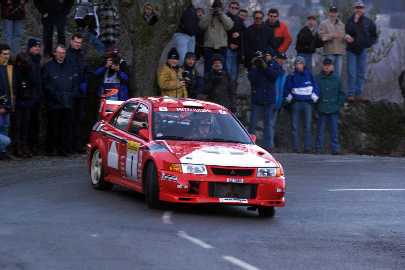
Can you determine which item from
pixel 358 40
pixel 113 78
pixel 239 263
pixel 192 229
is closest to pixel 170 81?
pixel 113 78

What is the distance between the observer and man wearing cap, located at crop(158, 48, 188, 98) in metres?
23.4

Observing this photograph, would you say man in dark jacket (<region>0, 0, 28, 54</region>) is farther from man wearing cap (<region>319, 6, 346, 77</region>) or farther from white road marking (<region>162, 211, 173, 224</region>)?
white road marking (<region>162, 211, 173, 224</region>)

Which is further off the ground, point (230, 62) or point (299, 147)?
point (230, 62)

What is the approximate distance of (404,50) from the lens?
124 ft

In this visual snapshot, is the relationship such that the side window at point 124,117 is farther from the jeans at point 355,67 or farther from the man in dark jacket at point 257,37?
the jeans at point 355,67

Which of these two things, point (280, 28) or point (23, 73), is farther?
point (280, 28)

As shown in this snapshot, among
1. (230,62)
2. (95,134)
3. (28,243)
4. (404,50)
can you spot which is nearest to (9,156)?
(95,134)

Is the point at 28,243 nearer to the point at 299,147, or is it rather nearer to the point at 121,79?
the point at 121,79

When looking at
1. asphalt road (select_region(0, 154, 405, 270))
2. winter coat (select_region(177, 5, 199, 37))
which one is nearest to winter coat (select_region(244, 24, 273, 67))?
winter coat (select_region(177, 5, 199, 37))

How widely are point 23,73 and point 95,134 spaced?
4.25m

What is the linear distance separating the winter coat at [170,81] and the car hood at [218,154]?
7685 millimetres

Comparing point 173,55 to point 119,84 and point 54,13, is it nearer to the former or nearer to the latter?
point 119,84

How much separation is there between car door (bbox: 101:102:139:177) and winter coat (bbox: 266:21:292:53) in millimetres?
8292

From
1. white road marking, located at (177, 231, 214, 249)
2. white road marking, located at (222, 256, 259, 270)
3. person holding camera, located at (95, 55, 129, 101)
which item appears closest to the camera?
white road marking, located at (222, 256, 259, 270)
